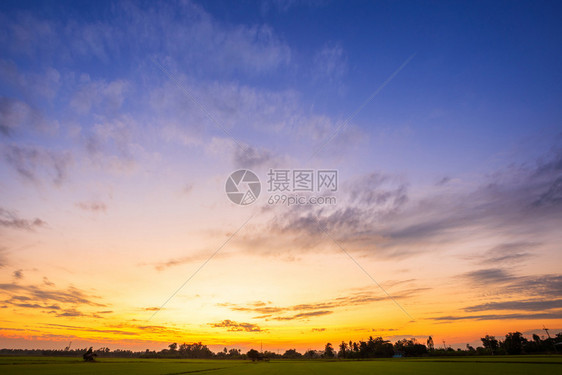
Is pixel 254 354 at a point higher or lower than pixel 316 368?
lower

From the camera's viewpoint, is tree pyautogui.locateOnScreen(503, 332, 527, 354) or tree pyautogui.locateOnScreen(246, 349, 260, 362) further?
tree pyautogui.locateOnScreen(246, 349, 260, 362)

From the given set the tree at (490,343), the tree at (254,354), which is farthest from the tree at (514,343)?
the tree at (254,354)

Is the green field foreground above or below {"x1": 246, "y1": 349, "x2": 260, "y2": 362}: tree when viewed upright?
above

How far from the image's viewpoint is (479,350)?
166 m

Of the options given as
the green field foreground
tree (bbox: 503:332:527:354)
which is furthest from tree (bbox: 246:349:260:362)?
tree (bbox: 503:332:527:354)

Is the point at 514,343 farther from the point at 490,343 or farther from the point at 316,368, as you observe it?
the point at 316,368

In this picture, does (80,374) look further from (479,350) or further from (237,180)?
(479,350)

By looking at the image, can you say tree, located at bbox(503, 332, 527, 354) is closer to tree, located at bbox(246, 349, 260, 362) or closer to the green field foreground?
the green field foreground

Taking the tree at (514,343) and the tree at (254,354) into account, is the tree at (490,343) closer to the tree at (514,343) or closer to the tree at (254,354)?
the tree at (514,343)

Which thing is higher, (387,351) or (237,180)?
(237,180)

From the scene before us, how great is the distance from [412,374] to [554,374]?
16.0m

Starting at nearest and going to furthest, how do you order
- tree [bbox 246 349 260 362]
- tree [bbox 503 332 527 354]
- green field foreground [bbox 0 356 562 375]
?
green field foreground [bbox 0 356 562 375] < tree [bbox 503 332 527 354] < tree [bbox 246 349 260 362]

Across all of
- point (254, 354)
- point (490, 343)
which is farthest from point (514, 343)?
point (254, 354)

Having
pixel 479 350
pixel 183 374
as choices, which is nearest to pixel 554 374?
pixel 183 374
